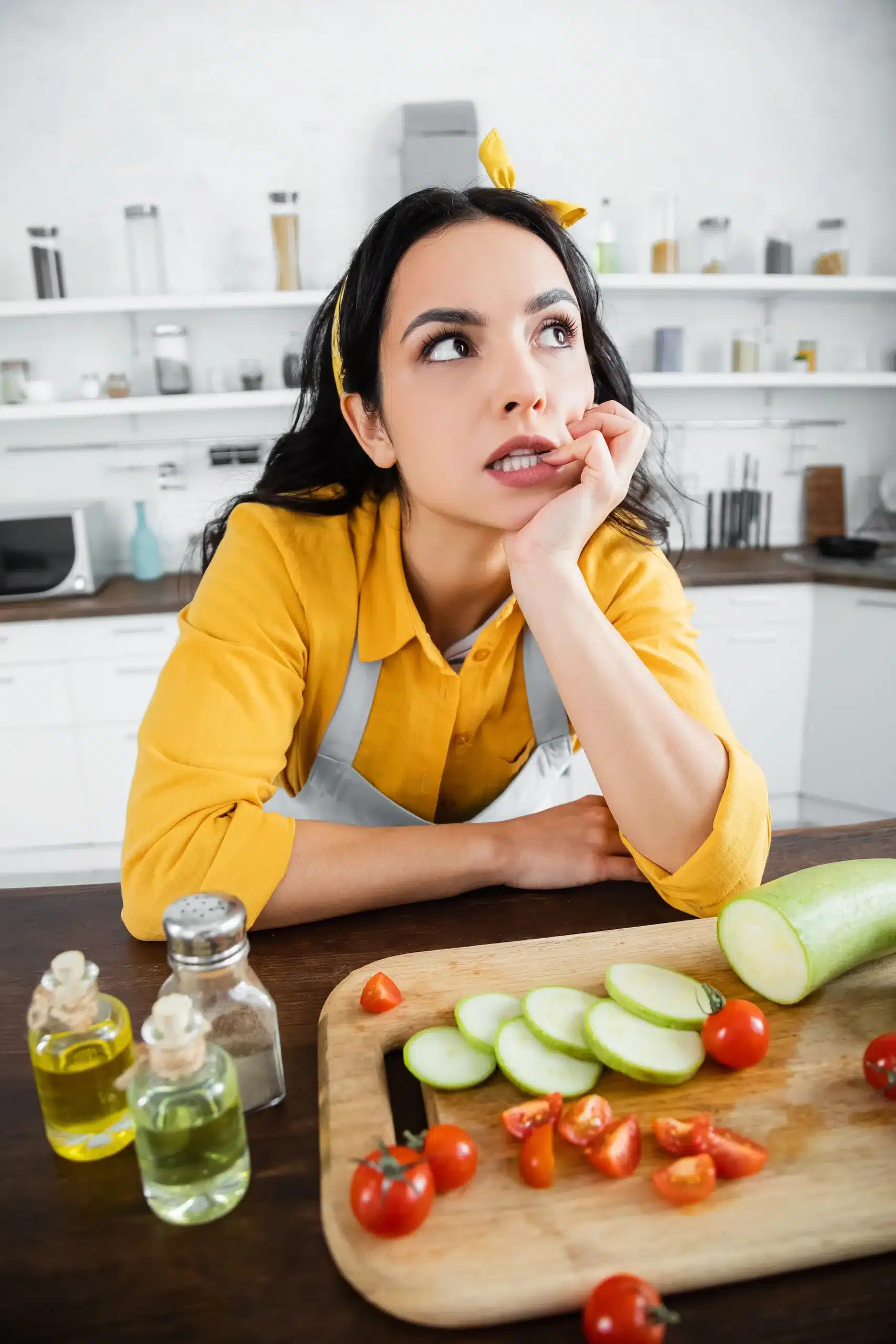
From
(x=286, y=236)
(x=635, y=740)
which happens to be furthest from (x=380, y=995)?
(x=286, y=236)

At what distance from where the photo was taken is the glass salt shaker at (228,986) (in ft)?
2.23

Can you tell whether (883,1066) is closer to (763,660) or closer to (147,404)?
(763,660)

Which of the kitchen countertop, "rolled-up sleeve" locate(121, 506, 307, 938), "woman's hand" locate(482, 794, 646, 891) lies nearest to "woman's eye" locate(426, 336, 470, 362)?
"rolled-up sleeve" locate(121, 506, 307, 938)

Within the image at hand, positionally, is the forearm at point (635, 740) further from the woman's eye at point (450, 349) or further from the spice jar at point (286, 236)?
the spice jar at point (286, 236)

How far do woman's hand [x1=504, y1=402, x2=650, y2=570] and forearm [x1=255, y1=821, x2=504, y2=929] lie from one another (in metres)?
0.37

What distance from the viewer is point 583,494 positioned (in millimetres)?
1237

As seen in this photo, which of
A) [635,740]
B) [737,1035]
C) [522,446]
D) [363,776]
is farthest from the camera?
[363,776]

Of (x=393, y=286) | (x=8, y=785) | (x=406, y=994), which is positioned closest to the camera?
(x=406, y=994)

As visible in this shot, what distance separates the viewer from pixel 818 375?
364 centimetres

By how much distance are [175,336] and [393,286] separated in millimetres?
2423

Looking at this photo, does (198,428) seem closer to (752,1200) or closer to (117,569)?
(117,569)

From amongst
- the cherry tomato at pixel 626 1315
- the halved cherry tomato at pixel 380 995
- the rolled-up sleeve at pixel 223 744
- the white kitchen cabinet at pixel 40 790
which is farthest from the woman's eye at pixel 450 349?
the white kitchen cabinet at pixel 40 790

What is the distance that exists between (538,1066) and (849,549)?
327 cm

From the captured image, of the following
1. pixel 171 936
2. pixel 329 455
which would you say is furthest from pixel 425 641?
pixel 171 936
